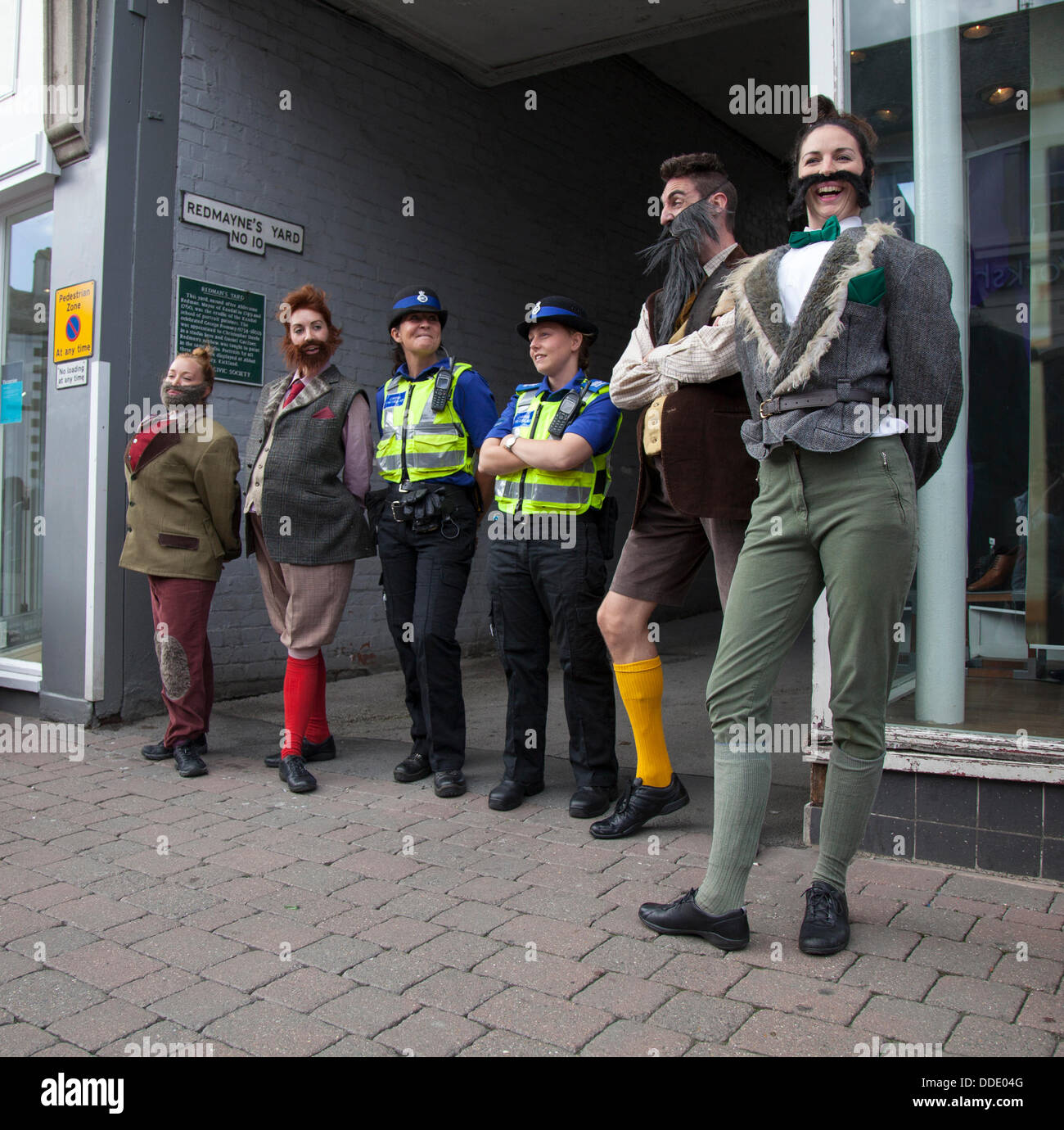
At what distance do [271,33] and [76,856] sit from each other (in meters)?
5.27

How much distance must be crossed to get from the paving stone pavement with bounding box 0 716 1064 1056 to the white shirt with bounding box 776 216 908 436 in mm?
1384

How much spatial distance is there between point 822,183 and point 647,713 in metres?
1.85

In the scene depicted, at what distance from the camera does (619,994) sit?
8.04 feet

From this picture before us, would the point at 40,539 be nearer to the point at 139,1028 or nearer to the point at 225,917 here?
the point at 225,917

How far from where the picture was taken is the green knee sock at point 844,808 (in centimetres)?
270

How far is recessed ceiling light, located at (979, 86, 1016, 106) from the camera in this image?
3.77 m

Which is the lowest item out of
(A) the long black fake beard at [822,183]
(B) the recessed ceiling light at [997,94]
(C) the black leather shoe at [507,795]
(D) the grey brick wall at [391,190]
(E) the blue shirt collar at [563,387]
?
(C) the black leather shoe at [507,795]

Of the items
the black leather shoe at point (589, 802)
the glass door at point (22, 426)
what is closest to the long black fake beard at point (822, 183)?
the black leather shoe at point (589, 802)

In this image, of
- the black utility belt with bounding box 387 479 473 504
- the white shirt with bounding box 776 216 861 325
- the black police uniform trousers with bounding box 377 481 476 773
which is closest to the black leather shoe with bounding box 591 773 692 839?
the black police uniform trousers with bounding box 377 481 476 773

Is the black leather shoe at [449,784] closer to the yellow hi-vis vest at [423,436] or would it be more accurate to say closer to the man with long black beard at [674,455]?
the man with long black beard at [674,455]

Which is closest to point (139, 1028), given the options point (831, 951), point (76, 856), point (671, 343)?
→ point (76, 856)

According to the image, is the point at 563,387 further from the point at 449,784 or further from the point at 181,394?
the point at 181,394

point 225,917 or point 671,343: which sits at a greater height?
point 671,343

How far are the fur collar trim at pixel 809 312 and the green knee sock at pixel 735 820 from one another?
3.15ft
